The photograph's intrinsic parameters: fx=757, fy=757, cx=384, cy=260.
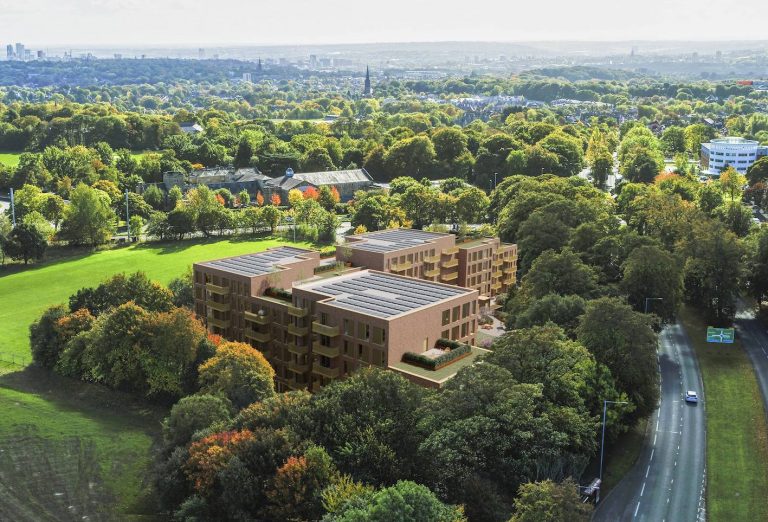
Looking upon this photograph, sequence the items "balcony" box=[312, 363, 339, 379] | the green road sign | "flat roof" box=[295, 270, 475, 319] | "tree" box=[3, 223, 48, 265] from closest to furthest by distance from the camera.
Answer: "flat roof" box=[295, 270, 475, 319]
"balcony" box=[312, 363, 339, 379]
the green road sign
"tree" box=[3, 223, 48, 265]

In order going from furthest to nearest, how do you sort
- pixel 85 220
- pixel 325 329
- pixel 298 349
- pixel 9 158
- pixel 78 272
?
1. pixel 9 158
2. pixel 85 220
3. pixel 78 272
4. pixel 298 349
5. pixel 325 329

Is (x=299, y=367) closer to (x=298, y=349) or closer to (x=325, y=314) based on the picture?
(x=298, y=349)

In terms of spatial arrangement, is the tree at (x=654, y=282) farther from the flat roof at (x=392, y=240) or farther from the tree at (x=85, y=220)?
the tree at (x=85, y=220)

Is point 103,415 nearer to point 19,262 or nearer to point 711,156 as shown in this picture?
point 19,262

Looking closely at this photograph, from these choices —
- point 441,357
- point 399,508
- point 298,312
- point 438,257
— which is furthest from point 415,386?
point 438,257

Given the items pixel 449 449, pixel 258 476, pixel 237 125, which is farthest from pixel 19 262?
pixel 237 125

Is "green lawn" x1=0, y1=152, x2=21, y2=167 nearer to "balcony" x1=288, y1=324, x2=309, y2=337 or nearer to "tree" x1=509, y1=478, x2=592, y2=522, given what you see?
"balcony" x1=288, y1=324, x2=309, y2=337

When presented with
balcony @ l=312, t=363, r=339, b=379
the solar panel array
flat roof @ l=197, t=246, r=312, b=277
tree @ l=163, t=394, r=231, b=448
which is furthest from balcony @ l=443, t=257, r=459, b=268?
tree @ l=163, t=394, r=231, b=448
